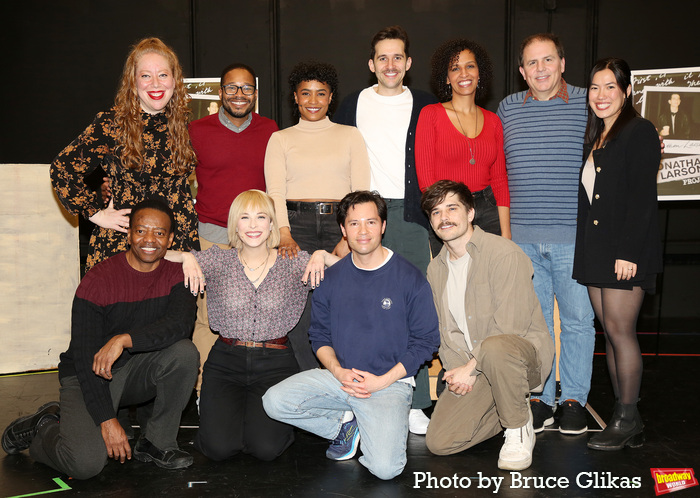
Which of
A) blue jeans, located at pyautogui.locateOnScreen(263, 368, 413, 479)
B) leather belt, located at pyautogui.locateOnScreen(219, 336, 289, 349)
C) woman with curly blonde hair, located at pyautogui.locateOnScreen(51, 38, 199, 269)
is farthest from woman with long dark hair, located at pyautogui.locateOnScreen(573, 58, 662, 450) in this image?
woman with curly blonde hair, located at pyautogui.locateOnScreen(51, 38, 199, 269)

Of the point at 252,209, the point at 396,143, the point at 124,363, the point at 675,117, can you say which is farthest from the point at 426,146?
the point at 675,117

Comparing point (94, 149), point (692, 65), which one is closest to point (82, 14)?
point (94, 149)

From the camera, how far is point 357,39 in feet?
17.8

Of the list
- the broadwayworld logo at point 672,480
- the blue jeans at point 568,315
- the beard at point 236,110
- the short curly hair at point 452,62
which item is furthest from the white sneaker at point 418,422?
the beard at point 236,110

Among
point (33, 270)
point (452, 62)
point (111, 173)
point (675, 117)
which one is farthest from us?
point (675, 117)

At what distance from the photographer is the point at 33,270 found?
442cm

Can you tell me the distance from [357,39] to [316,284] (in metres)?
3.18

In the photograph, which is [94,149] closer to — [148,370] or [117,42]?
[148,370]

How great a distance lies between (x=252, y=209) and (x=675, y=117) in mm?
3921

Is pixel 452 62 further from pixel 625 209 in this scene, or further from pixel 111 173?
pixel 111 173

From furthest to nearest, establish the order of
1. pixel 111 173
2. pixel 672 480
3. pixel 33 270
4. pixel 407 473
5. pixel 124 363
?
pixel 33 270 < pixel 111 173 < pixel 124 363 < pixel 407 473 < pixel 672 480

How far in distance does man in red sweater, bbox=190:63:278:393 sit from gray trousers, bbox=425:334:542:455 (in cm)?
Result: 147

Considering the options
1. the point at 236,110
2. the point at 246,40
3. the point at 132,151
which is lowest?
the point at 132,151

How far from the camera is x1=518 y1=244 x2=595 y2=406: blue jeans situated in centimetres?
322
